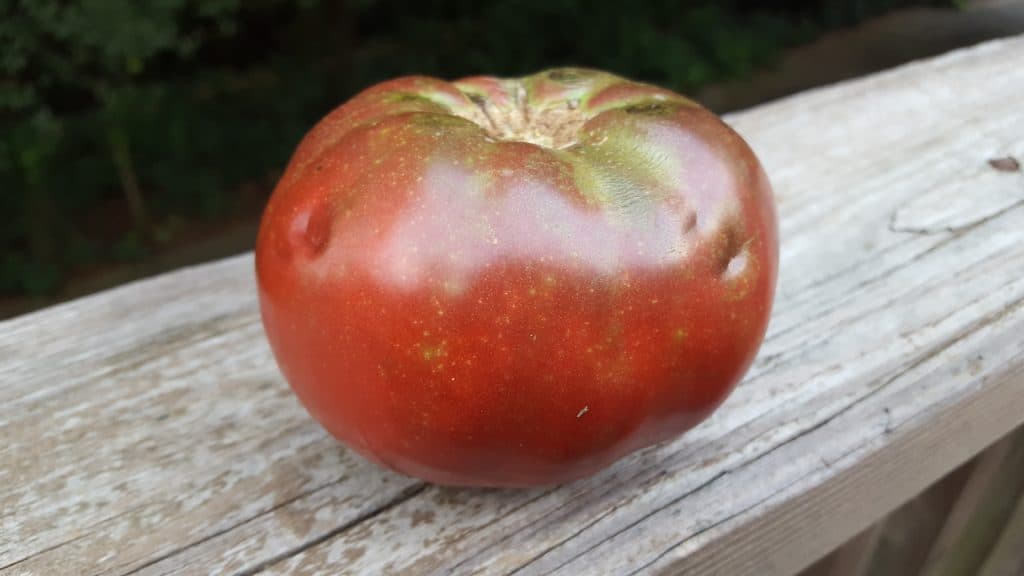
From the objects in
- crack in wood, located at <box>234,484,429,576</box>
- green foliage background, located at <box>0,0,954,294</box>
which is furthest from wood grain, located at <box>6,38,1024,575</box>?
green foliage background, located at <box>0,0,954,294</box>

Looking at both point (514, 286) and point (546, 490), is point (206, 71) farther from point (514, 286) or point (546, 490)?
point (514, 286)

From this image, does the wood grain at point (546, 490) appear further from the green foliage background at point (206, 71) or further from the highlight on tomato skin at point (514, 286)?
the green foliage background at point (206, 71)

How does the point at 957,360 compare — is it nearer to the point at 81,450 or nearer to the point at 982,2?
the point at 81,450

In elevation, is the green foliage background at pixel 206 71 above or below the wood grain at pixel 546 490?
below

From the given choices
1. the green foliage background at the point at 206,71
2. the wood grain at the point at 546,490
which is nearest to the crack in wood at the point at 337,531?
the wood grain at the point at 546,490

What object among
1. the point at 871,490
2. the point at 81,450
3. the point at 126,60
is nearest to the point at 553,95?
the point at 871,490

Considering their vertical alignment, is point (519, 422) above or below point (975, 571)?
above
